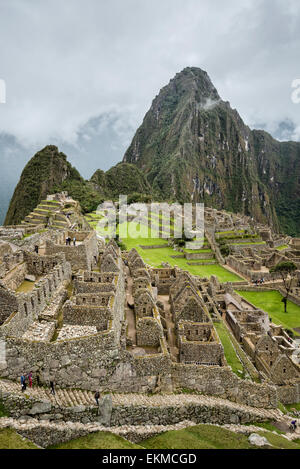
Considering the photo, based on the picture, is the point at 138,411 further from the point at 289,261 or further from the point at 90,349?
the point at 289,261

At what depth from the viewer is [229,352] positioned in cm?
1756

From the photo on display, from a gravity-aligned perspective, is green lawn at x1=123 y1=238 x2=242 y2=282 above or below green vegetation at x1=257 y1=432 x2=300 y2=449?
above

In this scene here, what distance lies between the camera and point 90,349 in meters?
10.3

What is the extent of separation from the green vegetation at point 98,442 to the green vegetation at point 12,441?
3.41 ft

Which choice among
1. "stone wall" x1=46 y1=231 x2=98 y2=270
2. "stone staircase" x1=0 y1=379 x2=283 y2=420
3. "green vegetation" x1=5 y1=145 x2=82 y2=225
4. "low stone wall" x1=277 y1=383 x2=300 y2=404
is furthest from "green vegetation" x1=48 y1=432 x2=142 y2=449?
"green vegetation" x1=5 y1=145 x2=82 y2=225

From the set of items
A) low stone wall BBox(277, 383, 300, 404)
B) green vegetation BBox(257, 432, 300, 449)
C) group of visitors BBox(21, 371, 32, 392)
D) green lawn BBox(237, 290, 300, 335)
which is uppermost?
group of visitors BBox(21, 371, 32, 392)

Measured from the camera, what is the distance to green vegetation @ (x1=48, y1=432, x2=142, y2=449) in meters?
8.39

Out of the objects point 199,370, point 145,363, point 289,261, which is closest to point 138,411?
point 145,363

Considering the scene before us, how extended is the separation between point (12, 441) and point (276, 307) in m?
30.0

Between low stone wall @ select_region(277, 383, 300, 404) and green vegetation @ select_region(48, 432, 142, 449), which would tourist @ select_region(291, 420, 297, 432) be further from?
green vegetation @ select_region(48, 432, 142, 449)

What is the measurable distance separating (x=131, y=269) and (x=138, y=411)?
39.9ft
